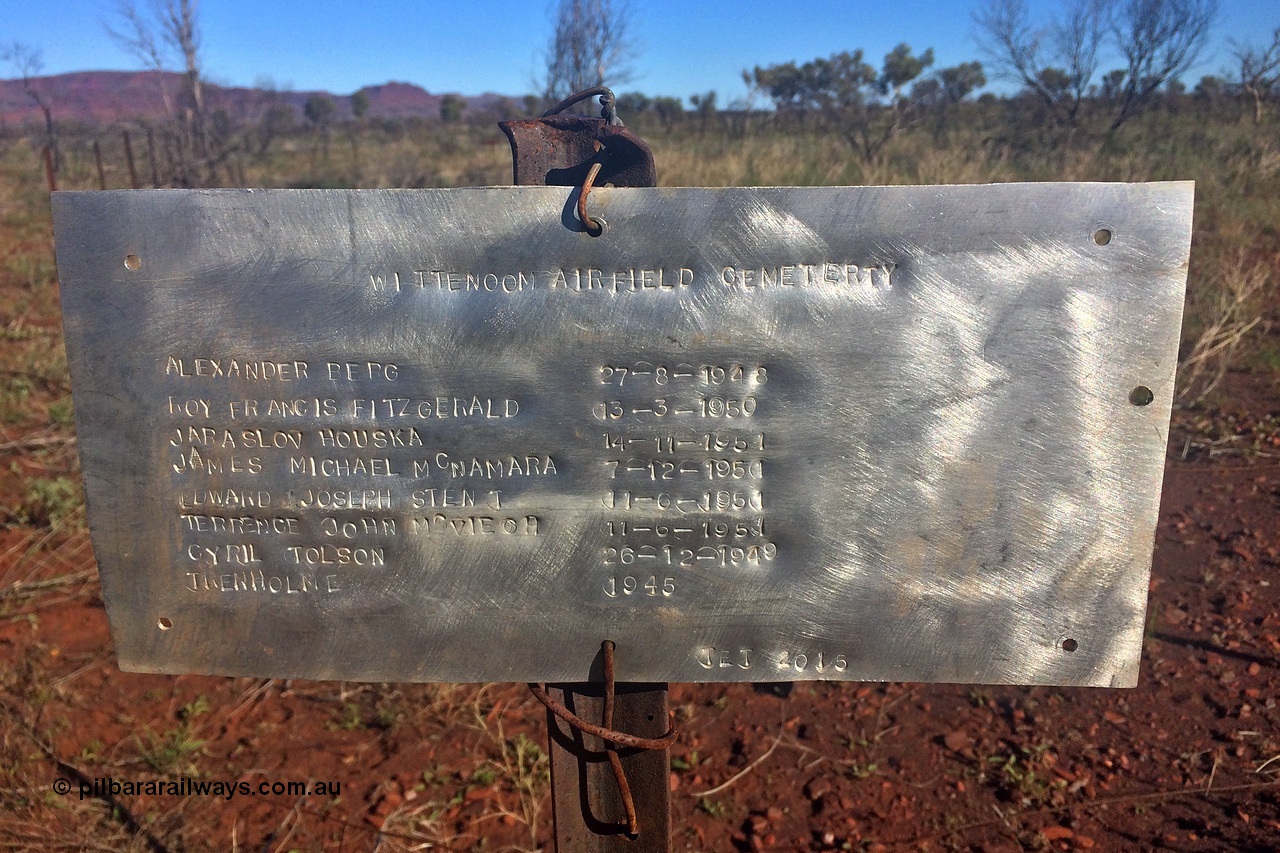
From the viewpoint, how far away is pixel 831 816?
2.11 m

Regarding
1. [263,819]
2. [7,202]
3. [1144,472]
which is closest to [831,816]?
[1144,472]

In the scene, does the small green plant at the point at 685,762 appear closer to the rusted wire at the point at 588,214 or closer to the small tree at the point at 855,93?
the rusted wire at the point at 588,214

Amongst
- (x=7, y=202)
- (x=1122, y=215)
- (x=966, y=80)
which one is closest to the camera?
(x=1122, y=215)

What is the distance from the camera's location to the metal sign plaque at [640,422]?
3.85 feet

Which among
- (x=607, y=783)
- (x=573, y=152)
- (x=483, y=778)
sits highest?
(x=573, y=152)

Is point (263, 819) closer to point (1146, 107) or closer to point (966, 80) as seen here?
point (1146, 107)

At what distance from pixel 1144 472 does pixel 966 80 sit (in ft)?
82.9

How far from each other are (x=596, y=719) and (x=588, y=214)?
87 centimetres

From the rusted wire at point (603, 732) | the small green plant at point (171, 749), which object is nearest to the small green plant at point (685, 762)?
the rusted wire at point (603, 732)

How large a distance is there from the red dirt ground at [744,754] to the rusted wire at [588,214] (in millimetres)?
1528

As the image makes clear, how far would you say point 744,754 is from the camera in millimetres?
Result: 2369

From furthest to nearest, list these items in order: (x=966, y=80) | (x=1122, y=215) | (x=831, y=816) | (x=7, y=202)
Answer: (x=966, y=80) < (x=7, y=202) < (x=831, y=816) < (x=1122, y=215)

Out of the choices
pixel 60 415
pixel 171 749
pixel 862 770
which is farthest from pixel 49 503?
pixel 862 770

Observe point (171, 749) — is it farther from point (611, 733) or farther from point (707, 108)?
Result: point (707, 108)
